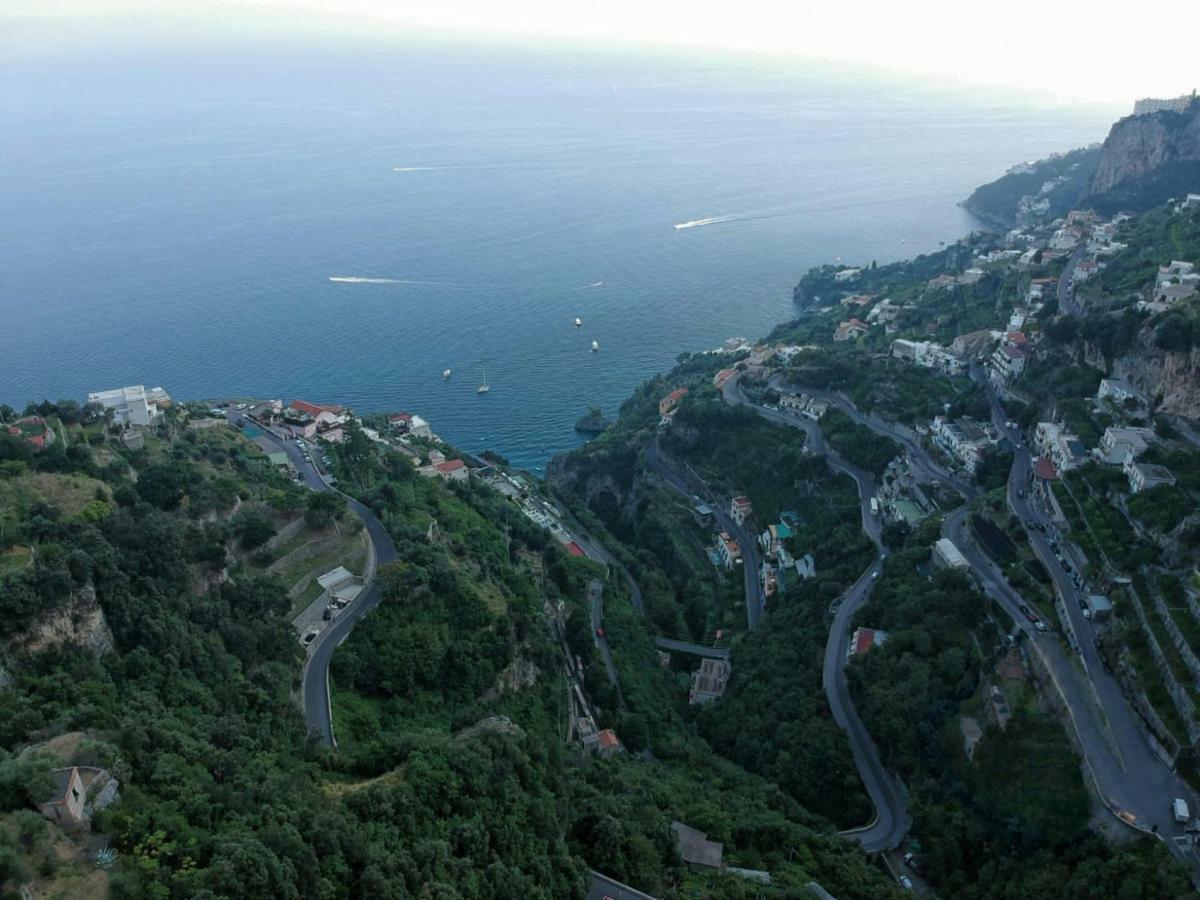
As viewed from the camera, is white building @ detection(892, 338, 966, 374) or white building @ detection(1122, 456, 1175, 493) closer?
white building @ detection(1122, 456, 1175, 493)

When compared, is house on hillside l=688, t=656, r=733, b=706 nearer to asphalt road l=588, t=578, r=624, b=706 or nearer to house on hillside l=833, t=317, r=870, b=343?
asphalt road l=588, t=578, r=624, b=706

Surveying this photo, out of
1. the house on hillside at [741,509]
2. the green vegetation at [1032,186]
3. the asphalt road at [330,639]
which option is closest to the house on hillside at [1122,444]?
the house on hillside at [741,509]

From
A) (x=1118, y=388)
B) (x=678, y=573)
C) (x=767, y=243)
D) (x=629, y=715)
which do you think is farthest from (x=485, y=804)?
(x=767, y=243)

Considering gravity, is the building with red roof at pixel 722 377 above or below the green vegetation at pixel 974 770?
above

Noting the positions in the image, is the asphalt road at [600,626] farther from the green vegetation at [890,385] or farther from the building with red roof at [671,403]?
the green vegetation at [890,385]

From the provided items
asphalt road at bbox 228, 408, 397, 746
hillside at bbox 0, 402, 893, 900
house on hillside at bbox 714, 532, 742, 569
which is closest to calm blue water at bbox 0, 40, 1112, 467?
house on hillside at bbox 714, 532, 742, 569

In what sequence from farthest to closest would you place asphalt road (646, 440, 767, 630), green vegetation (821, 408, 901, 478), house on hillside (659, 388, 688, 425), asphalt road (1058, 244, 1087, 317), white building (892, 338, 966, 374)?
house on hillside (659, 388, 688, 425)
asphalt road (1058, 244, 1087, 317)
white building (892, 338, 966, 374)
green vegetation (821, 408, 901, 478)
asphalt road (646, 440, 767, 630)

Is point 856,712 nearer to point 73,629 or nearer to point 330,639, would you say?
point 330,639

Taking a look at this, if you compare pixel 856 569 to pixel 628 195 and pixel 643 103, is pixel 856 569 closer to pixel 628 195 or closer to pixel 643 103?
pixel 628 195
